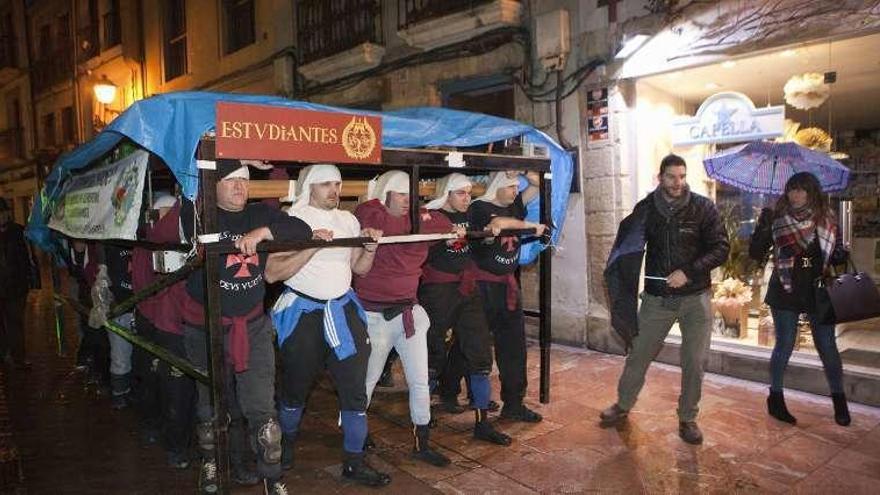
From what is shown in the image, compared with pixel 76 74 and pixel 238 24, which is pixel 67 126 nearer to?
pixel 76 74

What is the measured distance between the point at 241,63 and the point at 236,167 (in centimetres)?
1019

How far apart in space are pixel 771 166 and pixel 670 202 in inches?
72.3

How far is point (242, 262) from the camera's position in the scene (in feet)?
12.1

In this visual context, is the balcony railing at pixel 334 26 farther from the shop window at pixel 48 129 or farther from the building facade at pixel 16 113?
the building facade at pixel 16 113

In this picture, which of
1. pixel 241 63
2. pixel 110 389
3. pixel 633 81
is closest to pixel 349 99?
pixel 241 63

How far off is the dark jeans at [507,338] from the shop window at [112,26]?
52.7ft

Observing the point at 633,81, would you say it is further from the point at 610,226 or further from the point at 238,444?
the point at 238,444

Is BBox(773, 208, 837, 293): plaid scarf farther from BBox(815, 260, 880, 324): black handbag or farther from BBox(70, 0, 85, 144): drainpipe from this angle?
BBox(70, 0, 85, 144): drainpipe

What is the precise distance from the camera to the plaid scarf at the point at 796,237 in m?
4.84

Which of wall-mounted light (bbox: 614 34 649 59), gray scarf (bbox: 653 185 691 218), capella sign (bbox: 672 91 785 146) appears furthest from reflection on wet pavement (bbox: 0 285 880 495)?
wall-mounted light (bbox: 614 34 649 59)

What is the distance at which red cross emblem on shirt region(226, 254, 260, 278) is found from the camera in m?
3.64

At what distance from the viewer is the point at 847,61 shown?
614cm

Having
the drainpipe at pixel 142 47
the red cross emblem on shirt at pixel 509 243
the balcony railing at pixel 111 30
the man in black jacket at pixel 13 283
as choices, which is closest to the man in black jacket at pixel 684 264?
the red cross emblem on shirt at pixel 509 243

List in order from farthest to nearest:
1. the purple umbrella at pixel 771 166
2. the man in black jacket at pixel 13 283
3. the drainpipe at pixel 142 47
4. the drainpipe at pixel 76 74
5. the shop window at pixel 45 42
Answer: the shop window at pixel 45 42 → the drainpipe at pixel 76 74 → the drainpipe at pixel 142 47 → the man in black jacket at pixel 13 283 → the purple umbrella at pixel 771 166
